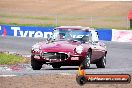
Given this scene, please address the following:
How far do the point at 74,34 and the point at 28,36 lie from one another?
85.7 feet

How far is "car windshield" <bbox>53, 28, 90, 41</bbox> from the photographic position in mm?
18641

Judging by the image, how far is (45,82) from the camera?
1361cm

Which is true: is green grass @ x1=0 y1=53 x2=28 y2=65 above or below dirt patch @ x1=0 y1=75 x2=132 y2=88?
below

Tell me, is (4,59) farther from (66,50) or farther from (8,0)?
(8,0)

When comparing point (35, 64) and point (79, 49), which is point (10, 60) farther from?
point (79, 49)

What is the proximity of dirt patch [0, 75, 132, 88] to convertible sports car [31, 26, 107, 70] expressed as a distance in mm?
2435

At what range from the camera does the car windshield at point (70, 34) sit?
18.6 m

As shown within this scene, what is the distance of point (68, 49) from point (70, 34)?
54.2 inches

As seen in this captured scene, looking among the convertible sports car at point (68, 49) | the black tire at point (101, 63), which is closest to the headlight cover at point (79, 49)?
the convertible sports car at point (68, 49)

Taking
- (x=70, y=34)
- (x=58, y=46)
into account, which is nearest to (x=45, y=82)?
(x=58, y=46)

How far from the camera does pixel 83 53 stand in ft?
58.0

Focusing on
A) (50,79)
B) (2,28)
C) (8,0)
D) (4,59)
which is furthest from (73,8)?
(50,79)

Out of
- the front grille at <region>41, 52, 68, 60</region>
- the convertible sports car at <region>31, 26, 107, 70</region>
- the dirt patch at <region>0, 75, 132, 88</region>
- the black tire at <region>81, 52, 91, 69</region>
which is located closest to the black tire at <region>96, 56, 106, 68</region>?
the convertible sports car at <region>31, 26, 107, 70</region>

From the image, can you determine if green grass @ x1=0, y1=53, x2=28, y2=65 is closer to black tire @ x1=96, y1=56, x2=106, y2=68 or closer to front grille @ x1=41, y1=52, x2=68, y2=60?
black tire @ x1=96, y1=56, x2=106, y2=68
